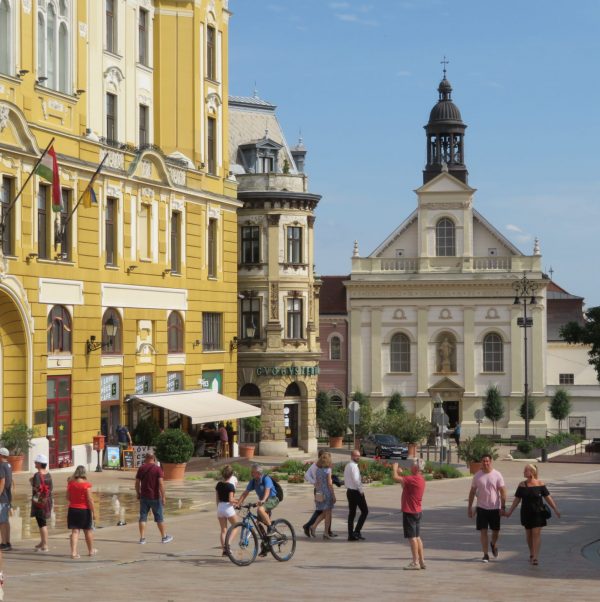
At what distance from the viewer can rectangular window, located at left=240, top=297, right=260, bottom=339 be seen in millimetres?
60281

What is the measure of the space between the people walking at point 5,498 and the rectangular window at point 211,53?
104 feet

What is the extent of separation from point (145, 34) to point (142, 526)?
91.9 ft

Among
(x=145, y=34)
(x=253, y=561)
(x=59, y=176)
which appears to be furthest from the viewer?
(x=145, y=34)

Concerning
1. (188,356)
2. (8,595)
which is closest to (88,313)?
(188,356)

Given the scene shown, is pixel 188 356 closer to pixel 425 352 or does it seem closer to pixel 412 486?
pixel 412 486

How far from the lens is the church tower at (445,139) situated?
9650 centimetres

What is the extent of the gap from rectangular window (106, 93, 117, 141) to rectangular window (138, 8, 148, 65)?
3.19 meters

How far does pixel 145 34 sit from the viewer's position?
1885 inches

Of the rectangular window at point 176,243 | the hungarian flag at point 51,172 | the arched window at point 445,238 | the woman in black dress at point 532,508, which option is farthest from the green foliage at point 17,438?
the arched window at point 445,238

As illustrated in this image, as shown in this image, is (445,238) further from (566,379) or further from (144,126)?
(144,126)

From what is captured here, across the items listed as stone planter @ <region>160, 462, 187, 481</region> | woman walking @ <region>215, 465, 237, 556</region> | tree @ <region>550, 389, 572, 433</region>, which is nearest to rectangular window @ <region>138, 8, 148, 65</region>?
stone planter @ <region>160, 462, 187, 481</region>

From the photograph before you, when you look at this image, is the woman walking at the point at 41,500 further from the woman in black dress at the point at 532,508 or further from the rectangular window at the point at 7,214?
the rectangular window at the point at 7,214

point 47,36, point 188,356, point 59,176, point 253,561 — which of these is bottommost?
point 253,561

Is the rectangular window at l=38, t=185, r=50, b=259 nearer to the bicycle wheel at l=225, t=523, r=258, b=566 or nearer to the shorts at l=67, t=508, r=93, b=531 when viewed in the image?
the shorts at l=67, t=508, r=93, b=531
